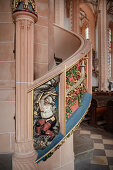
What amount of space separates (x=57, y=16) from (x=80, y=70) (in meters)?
2.21

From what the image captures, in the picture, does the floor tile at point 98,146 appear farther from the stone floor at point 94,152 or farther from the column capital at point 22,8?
the column capital at point 22,8

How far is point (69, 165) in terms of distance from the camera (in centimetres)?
274

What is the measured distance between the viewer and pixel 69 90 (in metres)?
1.92

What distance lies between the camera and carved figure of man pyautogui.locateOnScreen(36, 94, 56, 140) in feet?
5.59

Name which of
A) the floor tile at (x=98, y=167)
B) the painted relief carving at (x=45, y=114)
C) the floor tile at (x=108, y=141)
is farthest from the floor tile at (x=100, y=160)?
the painted relief carving at (x=45, y=114)

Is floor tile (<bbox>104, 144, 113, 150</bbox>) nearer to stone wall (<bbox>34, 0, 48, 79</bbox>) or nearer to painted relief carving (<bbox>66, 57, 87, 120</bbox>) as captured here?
painted relief carving (<bbox>66, 57, 87, 120</bbox>)

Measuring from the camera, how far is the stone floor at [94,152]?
120 inches

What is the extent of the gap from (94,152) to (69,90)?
240 cm

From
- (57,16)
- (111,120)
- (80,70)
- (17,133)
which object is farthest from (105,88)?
(17,133)

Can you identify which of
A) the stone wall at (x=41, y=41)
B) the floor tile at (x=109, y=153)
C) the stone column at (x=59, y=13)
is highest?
the stone column at (x=59, y=13)

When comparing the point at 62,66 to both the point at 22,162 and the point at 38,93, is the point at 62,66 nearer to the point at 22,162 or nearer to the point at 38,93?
the point at 38,93

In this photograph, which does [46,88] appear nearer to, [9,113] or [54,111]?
[54,111]

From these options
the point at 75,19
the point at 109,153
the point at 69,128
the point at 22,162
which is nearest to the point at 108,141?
the point at 109,153

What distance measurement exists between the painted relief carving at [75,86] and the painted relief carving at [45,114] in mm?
186
